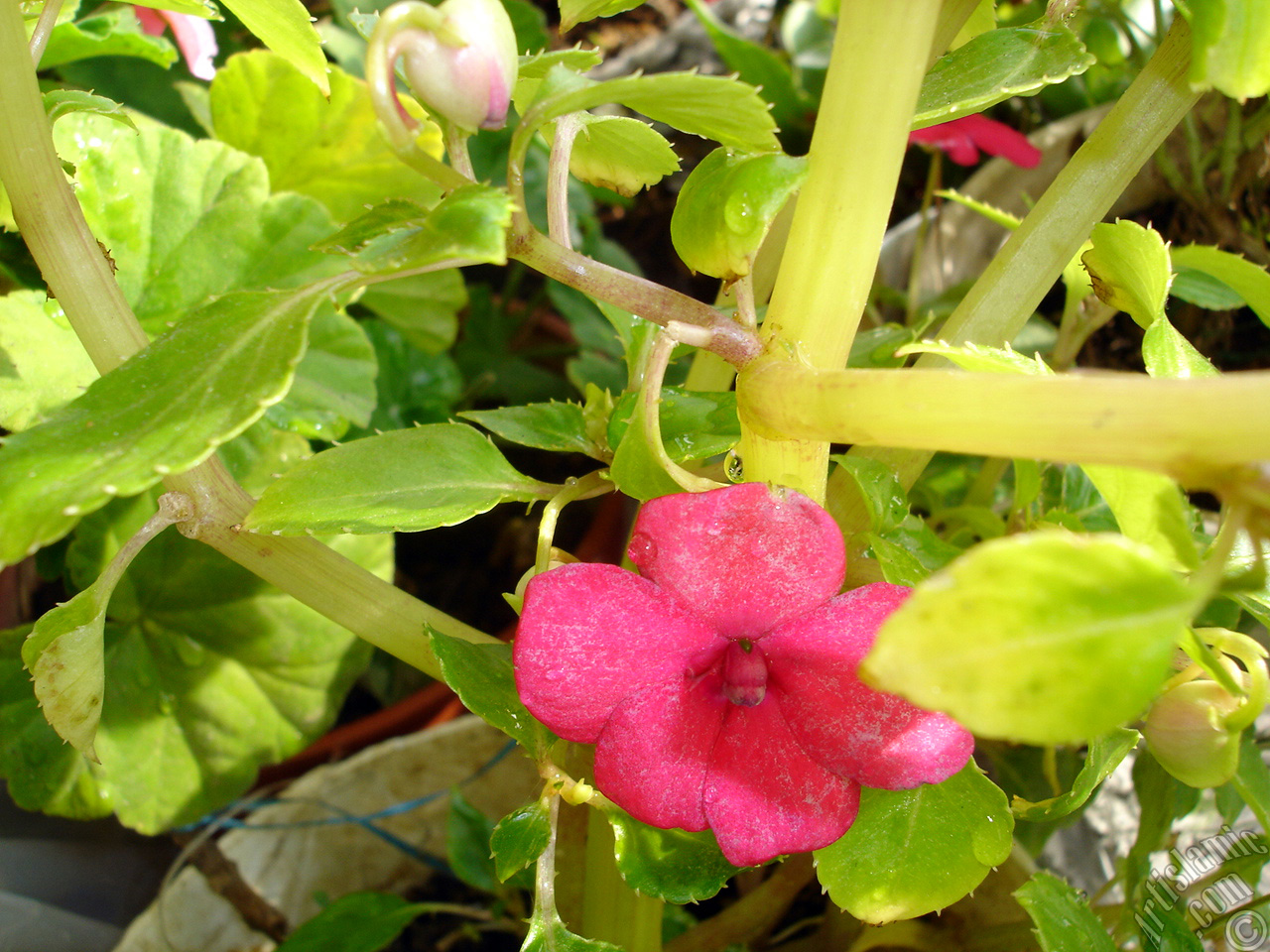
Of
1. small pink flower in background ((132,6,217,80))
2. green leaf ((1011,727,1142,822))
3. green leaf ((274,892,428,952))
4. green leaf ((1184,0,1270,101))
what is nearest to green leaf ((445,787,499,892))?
green leaf ((274,892,428,952))

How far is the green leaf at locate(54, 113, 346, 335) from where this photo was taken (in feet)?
2.02

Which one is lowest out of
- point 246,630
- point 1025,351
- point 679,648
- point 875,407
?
point 246,630

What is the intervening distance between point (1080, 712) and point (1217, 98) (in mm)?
892

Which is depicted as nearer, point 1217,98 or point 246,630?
point 246,630

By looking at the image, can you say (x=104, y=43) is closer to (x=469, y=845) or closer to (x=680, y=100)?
(x=680, y=100)

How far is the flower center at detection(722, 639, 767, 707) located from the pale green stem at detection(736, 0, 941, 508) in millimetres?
62

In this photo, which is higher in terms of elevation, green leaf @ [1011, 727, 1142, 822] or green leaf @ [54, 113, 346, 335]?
green leaf @ [54, 113, 346, 335]

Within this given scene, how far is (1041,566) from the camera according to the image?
0.65 ft

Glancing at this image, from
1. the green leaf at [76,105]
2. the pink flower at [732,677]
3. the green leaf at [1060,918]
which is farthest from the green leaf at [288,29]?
the green leaf at [1060,918]

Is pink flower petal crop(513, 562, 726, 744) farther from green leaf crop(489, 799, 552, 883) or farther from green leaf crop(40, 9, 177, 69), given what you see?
green leaf crop(40, 9, 177, 69)

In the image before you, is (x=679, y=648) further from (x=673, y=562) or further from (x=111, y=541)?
(x=111, y=541)

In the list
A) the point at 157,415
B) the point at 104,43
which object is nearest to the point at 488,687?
the point at 157,415

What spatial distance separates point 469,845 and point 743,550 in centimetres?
53

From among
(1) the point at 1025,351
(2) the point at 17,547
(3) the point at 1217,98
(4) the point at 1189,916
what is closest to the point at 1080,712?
(2) the point at 17,547
